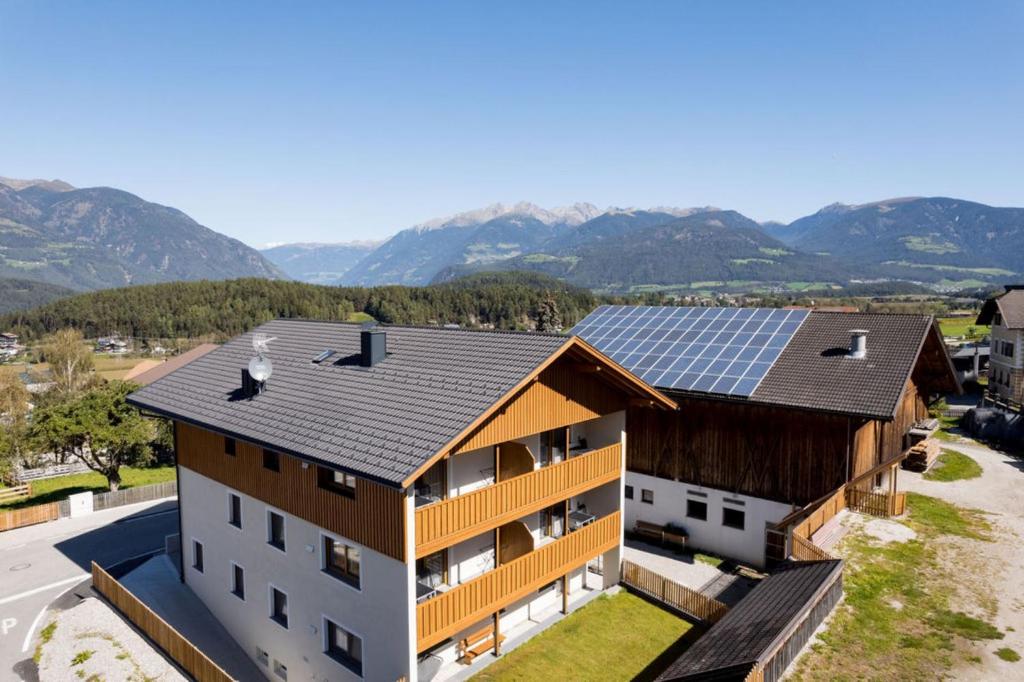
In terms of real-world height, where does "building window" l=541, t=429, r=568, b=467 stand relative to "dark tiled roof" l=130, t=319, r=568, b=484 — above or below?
below

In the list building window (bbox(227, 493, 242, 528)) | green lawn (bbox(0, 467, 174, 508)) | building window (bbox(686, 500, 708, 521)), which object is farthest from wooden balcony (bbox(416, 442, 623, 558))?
green lawn (bbox(0, 467, 174, 508))

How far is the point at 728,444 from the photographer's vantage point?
23.9 m

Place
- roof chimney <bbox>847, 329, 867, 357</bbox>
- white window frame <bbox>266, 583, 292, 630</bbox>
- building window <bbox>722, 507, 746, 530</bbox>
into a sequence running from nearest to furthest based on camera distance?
white window frame <bbox>266, 583, 292, 630</bbox> < roof chimney <bbox>847, 329, 867, 357</bbox> < building window <bbox>722, 507, 746, 530</bbox>

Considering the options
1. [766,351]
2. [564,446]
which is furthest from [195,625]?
[766,351]

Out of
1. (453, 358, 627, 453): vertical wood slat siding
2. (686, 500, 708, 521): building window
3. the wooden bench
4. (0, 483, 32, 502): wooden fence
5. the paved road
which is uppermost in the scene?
(453, 358, 627, 453): vertical wood slat siding

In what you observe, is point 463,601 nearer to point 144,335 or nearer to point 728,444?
point 728,444

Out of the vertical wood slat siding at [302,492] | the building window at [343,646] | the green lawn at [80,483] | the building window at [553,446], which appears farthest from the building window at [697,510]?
the green lawn at [80,483]

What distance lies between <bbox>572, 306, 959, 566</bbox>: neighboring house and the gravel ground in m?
17.9

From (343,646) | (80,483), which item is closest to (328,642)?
(343,646)

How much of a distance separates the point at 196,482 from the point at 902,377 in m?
24.4

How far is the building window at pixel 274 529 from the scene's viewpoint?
18125 millimetres

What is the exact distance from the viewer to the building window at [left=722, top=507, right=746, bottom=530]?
77.9ft

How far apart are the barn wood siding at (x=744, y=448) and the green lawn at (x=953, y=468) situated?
12.3 meters

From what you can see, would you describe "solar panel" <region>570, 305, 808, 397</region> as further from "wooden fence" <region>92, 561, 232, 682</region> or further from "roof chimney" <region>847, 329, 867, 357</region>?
"wooden fence" <region>92, 561, 232, 682</region>
